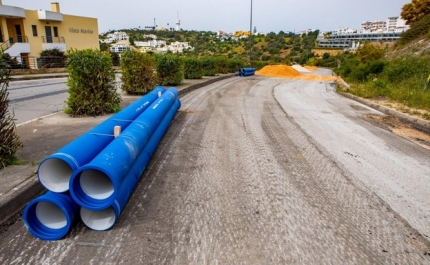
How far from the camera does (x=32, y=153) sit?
468 cm

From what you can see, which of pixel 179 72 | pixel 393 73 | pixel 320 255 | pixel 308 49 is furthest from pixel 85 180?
pixel 308 49

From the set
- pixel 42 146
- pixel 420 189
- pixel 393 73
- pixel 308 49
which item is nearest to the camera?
pixel 420 189

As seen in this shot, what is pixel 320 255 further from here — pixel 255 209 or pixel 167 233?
pixel 167 233

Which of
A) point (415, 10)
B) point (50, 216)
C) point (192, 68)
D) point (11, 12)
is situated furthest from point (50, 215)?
point (415, 10)

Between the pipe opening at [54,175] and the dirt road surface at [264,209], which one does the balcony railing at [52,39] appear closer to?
the dirt road surface at [264,209]

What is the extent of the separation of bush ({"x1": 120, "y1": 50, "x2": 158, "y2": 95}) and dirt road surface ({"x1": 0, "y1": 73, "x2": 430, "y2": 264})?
6.18 meters

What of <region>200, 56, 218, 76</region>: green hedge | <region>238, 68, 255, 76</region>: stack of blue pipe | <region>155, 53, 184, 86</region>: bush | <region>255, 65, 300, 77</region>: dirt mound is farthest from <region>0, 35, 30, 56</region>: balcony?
<region>255, 65, 300, 77</region>: dirt mound

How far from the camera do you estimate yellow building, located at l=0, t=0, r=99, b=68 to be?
28359mm

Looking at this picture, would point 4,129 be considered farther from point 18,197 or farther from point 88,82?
point 88,82

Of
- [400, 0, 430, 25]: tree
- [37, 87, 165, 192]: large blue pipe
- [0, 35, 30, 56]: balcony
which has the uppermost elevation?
[400, 0, 430, 25]: tree

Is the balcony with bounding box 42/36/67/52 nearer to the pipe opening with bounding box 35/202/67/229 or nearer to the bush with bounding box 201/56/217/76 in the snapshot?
the bush with bounding box 201/56/217/76

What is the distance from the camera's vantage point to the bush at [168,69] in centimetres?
1455

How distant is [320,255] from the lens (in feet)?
8.84

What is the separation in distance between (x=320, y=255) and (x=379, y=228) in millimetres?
926
